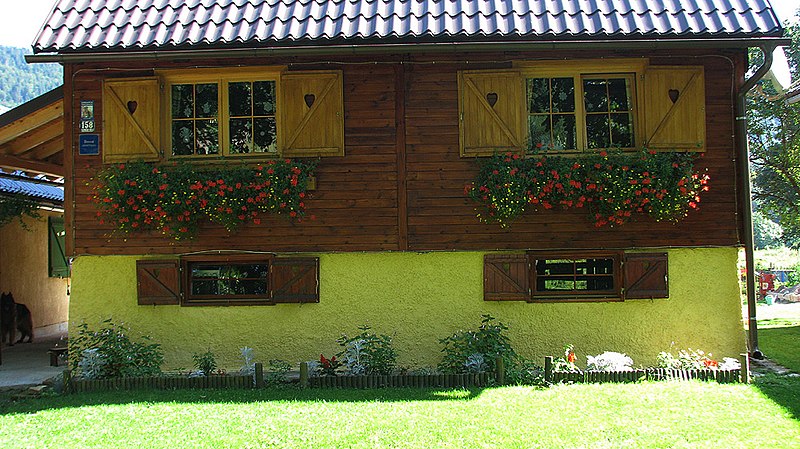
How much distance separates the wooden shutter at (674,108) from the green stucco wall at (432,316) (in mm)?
1354

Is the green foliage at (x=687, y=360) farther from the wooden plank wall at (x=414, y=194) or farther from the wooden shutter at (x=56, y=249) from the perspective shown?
the wooden shutter at (x=56, y=249)

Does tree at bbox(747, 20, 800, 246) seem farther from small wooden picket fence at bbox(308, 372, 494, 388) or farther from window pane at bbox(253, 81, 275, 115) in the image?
window pane at bbox(253, 81, 275, 115)

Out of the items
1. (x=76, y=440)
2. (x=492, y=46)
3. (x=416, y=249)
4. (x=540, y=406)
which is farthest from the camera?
(x=416, y=249)

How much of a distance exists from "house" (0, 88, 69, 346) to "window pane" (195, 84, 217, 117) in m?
1.77

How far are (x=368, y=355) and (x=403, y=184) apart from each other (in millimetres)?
2133

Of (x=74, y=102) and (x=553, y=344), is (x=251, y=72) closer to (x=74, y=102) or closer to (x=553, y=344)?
(x=74, y=102)

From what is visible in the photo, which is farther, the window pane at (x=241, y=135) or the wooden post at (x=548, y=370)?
the window pane at (x=241, y=135)

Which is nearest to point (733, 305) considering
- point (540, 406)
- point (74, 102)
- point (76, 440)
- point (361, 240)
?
point (540, 406)

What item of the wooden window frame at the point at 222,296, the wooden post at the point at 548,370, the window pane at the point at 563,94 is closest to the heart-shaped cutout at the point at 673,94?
the window pane at the point at 563,94

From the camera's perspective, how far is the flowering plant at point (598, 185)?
321 inches

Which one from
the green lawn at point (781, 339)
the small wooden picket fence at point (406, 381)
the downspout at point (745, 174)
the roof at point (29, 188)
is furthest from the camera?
the roof at point (29, 188)

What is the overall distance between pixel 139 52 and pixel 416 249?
13.2 feet

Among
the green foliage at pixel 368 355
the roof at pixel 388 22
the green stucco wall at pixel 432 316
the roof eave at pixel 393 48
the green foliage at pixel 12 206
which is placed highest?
the roof at pixel 388 22

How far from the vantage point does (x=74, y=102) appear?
893 centimetres
